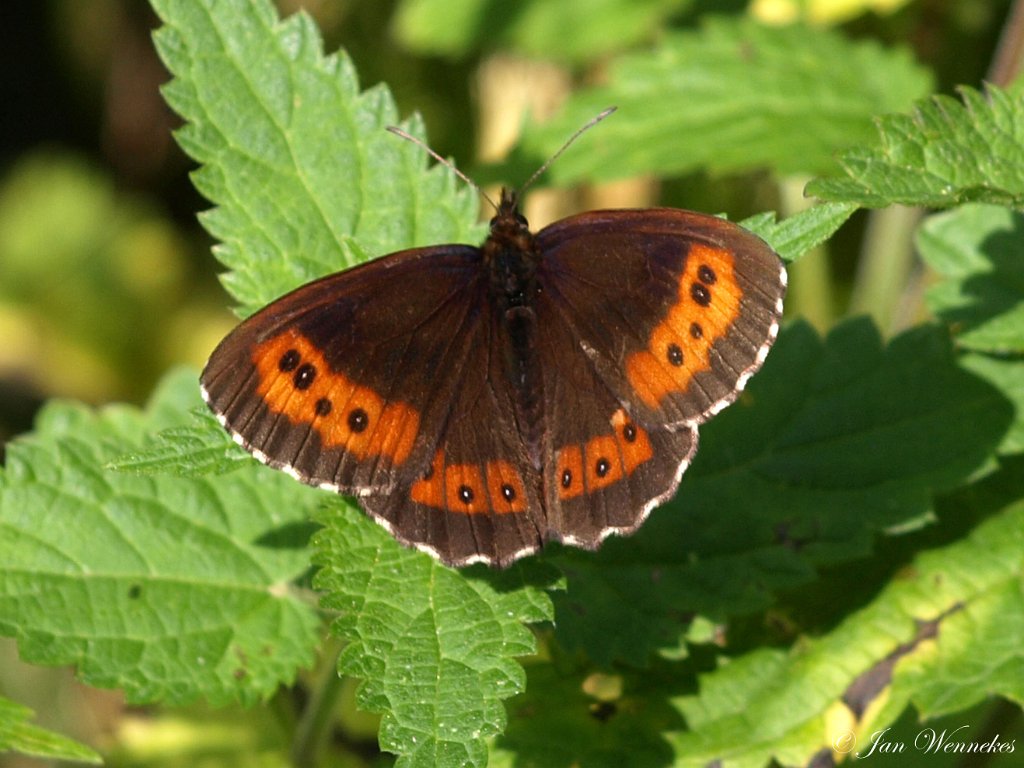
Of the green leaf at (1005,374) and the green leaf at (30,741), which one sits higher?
the green leaf at (1005,374)

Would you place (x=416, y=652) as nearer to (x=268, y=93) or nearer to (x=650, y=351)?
(x=650, y=351)

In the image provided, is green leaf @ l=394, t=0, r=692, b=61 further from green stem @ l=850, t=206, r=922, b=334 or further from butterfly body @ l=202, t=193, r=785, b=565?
butterfly body @ l=202, t=193, r=785, b=565

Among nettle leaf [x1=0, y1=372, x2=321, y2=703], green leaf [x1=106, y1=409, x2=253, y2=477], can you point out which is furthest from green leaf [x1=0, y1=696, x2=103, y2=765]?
green leaf [x1=106, y1=409, x2=253, y2=477]

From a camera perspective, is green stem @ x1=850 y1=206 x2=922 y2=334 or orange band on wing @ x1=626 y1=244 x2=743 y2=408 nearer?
orange band on wing @ x1=626 y1=244 x2=743 y2=408

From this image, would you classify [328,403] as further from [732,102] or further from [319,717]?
[732,102]

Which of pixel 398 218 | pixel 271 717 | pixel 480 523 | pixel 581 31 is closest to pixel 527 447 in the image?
pixel 480 523

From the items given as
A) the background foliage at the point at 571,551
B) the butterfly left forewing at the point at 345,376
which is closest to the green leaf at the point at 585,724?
the background foliage at the point at 571,551

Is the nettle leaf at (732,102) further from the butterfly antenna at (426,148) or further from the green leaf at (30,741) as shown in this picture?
the green leaf at (30,741)
